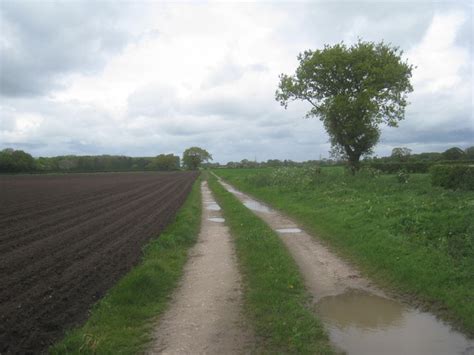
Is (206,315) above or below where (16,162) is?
below

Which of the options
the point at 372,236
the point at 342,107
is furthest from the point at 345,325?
the point at 342,107

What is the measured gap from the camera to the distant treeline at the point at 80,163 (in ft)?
339

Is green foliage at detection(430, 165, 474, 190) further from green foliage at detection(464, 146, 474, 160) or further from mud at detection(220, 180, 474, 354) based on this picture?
green foliage at detection(464, 146, 474, 160)

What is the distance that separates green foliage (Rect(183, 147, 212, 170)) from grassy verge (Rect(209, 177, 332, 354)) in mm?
174989

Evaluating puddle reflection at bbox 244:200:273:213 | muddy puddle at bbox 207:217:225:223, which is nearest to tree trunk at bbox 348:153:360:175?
puddle reflection at bbox 244:200:273:213

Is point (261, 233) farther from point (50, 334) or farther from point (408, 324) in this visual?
point (50, 334)

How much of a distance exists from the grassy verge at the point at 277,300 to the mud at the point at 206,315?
269 mm

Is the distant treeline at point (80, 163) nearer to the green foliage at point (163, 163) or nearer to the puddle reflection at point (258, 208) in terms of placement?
the green foliage at point (163, 163)

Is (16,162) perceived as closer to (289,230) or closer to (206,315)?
(289,230)

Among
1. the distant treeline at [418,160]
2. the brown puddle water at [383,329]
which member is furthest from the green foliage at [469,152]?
the brown puddle water at [383,329]

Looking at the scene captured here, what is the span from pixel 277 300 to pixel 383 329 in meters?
1.92

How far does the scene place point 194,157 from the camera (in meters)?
186

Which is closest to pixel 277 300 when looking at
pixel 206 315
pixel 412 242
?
pixel 206 315

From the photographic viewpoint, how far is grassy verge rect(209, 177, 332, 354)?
5816 millimetres
